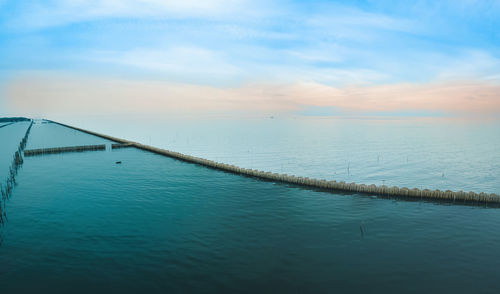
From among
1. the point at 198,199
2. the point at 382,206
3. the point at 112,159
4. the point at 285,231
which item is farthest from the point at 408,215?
the point at 112,159

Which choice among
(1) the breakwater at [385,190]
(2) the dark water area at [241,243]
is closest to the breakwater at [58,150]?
(2) the dark water area at [241,243]

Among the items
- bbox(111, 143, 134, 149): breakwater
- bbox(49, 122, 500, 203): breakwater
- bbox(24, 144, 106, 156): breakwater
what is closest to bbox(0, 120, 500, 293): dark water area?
bbox(49, 122, 500, 203): breakwater

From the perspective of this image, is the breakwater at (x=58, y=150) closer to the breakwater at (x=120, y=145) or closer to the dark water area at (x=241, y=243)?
the breakwater at (x=120, y=145)

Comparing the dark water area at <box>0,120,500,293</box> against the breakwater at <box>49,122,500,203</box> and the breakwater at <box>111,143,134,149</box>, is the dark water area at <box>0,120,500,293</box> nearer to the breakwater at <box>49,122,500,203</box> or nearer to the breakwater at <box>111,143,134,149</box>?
the breakwater at <box>49,122,500,203</box>

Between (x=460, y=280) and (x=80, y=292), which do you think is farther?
(x=460, y=280)

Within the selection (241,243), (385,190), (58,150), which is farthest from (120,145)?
(385,190)

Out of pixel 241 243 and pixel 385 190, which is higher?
pixel 385 190

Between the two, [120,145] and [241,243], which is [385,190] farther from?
[120,145]

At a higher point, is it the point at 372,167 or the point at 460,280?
the point at 372,167

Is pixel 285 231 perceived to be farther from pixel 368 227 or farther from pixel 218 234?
pixel 368 227
